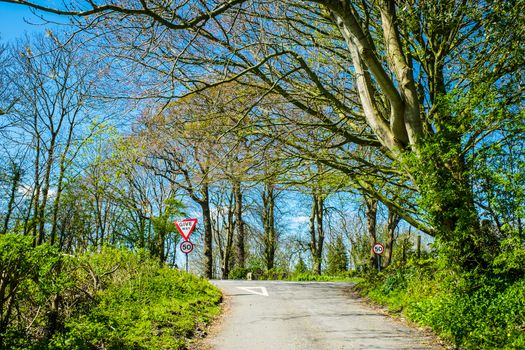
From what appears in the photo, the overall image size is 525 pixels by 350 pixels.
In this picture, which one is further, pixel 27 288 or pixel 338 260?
pixel 338 260

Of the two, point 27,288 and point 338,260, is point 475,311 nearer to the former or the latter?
point 27,288

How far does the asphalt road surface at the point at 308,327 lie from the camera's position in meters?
6.82

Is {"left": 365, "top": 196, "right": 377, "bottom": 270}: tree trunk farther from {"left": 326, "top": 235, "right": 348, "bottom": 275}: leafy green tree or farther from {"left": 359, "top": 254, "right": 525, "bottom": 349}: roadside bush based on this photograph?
{"left": 359, "top": 254, "right": 525, "bottom": 349}: roadside bush

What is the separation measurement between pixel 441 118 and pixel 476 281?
10.2 ft

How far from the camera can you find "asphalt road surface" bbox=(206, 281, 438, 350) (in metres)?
6.82

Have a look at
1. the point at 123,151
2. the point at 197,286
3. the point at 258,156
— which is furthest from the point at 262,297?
the point at 123,151

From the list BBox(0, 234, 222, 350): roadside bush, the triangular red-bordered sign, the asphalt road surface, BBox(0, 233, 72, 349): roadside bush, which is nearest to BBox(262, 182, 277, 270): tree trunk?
the triangular red-bordered sign

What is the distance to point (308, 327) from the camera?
8.17m

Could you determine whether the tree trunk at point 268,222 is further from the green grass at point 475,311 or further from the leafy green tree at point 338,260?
the green grass at point 475,311

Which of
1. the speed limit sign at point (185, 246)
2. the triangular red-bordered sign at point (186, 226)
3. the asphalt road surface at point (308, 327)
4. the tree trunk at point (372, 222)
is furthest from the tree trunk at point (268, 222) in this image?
the asphalt road surface at point (308, 327)

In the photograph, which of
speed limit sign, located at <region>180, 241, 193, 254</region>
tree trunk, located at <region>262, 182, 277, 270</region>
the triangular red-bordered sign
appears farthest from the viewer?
tree trunk, located at <region>262, 182, 277, 270</region>

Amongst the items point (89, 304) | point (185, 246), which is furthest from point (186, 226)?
point (89, 304)

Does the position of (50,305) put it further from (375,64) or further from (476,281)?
(476,281)

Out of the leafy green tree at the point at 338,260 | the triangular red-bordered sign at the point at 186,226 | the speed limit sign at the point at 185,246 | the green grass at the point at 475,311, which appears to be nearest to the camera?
the green grass at the point at 475,311
